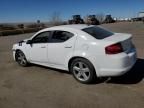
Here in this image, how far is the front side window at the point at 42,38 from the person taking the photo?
6.95 metres

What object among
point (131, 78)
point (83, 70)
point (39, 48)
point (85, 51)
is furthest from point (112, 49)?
point (39, 48)

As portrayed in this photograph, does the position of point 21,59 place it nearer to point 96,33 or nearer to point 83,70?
point 83,70

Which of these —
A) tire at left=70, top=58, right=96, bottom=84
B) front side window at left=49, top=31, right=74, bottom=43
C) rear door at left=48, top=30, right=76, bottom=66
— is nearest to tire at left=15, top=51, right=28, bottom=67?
rear door at left=48, top=30, right=76, bottom=66

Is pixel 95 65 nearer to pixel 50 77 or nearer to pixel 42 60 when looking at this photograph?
pixel 50 77

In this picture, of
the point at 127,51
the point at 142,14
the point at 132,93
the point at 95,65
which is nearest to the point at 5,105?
the point at 95,65

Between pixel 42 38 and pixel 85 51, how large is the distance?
6.39ft

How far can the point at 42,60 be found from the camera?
23.4 feet

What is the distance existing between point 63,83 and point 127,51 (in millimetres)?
1891

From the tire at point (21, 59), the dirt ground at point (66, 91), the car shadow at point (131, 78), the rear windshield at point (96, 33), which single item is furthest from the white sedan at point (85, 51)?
the tire at point (21, 59)

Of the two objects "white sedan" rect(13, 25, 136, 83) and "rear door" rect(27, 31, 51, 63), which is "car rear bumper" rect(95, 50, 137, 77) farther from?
"rear door" rect(27, 31, 51, 63)

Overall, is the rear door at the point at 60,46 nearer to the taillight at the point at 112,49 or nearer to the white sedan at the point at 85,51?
the white sedan at the point at 85,51

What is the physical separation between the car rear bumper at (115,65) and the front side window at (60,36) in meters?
1.36

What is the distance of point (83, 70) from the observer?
19.4 ft

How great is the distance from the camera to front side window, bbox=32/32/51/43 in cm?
695
